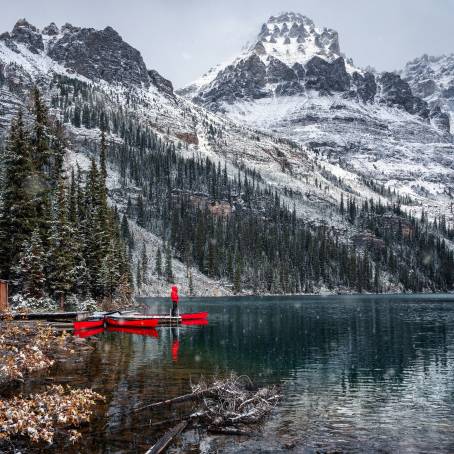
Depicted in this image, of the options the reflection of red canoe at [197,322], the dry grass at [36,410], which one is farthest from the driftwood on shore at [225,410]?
the reflection of red canoe at [197,322]

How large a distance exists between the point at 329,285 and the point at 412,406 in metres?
178

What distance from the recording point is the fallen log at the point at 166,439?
596 inches

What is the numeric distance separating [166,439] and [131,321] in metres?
38.3

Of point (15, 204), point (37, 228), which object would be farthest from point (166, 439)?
point (15, 204)

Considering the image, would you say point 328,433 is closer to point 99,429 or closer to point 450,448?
point 450,448

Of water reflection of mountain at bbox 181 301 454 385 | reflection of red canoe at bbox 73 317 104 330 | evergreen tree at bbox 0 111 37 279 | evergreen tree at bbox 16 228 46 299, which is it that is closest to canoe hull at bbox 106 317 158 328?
reflection of red canoe at bbox 73 317 104 330

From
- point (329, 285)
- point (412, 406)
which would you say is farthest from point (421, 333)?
point (329, 285)

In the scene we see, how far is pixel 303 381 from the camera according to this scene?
28.6m

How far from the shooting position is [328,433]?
18.6 metres

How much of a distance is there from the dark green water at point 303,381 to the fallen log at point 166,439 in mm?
381

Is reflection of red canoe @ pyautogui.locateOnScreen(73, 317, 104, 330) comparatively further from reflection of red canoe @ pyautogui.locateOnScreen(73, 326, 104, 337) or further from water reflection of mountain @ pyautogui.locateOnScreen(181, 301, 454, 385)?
water reflection of mountain @ pyautogui.locateOnScreen(181, 301, 454, 385)

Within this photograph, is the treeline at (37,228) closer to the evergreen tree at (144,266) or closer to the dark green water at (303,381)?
the dark green water at (303,381)

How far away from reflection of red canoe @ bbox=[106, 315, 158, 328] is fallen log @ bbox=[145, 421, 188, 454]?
119ft

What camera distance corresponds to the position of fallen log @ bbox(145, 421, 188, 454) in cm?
1515
